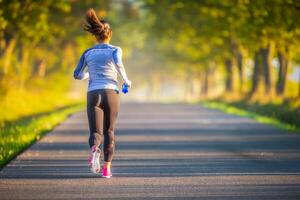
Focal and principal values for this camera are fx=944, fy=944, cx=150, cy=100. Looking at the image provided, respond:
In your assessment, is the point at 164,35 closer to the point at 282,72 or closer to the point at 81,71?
Answer: the point at 282,72

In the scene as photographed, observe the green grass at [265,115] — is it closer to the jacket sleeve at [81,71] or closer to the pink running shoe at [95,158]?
the jacket sleeve at [81,71]

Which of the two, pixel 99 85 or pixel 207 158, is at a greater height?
pixel 99 85

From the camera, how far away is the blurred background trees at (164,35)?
33.0 metres

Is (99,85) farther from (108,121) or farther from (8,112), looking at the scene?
(8,112)

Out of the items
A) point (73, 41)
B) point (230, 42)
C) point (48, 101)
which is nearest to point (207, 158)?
point (48, 101)

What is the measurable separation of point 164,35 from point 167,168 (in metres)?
43.7

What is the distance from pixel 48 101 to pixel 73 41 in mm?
9243

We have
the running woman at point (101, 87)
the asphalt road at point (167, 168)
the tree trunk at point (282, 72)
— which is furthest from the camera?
the tree trunk at point (282, 72)

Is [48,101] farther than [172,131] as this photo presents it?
Yes

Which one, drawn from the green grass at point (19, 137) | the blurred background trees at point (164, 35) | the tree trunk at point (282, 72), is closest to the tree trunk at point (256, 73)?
the blurred background trees at point (164, 35)

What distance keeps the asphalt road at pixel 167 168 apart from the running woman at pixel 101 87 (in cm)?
47

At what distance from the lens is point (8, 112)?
3209 cm

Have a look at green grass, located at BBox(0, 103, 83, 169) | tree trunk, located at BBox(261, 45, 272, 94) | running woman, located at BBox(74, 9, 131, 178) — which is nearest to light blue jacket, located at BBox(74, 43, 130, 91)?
running woman, located at BBox(74, 9, 131, 178)

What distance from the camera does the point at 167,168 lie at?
43.8ft
